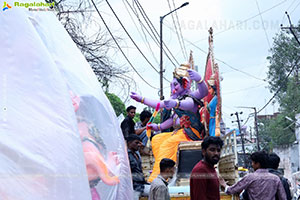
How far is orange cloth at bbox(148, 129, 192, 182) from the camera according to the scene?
6.71 m

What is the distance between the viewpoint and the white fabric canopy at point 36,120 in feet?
5.44

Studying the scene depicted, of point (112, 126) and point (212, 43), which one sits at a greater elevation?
point (212, 43)

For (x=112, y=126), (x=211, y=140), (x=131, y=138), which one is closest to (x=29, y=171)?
(x=112, y=126)

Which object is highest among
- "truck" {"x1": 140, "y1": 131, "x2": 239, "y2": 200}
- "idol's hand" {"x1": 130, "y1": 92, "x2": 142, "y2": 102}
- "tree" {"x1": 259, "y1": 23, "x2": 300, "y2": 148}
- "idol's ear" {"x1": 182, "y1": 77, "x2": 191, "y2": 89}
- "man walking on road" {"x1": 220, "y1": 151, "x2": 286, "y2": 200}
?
"tree" {"x1": 259, "y1": 23, "x2": 300, "y2": 148}

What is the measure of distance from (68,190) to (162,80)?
13891mm

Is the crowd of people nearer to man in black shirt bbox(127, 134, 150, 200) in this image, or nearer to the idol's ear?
man in black shirt bbox(127, 134, 150, 200)

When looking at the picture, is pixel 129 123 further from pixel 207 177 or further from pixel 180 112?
pixel 207 177

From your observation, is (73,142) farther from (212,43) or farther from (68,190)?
(212,43)

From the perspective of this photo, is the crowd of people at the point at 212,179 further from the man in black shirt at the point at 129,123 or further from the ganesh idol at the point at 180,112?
the man in black shirt at the point at 129,123

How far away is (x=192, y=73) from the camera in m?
6.89

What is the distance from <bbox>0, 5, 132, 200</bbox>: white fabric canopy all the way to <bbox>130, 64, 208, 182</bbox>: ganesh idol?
4704mm

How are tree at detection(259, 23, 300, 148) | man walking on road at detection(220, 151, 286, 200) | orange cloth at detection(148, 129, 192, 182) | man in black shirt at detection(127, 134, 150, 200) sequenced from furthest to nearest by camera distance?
tree at detection(259, 23, 300, 148)
orange cloth at detection(148, 129, 192, 182)
man in black shirt at detection(127, 134, 150, 200)
man walking on road at detection(220, 151, 286, 200)

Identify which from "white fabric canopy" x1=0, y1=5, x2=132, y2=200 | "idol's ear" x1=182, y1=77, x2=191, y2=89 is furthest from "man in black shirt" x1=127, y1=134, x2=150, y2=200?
"white fabric canopy" x1=0, y1=5, x2=132, y2=200

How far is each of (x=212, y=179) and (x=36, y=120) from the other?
2261mm
